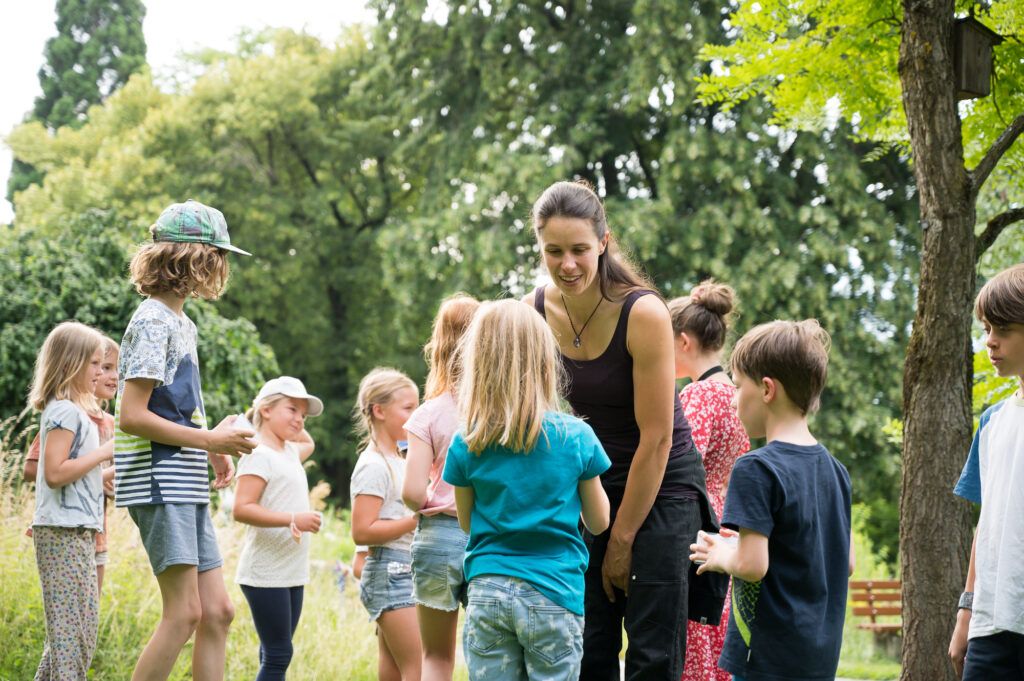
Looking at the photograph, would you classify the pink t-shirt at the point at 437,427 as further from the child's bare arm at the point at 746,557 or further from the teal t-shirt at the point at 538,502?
the child's bare arm at the point at 746,557

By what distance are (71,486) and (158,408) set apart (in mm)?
1072

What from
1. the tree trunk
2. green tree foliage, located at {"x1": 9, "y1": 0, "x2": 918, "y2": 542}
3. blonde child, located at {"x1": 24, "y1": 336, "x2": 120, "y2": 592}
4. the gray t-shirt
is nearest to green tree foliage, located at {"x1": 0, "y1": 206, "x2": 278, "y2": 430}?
green tree foliage, located at {"x1": 9, "y1": 0, "x2": 918, "y2": 542}

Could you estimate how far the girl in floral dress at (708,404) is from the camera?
169 inches

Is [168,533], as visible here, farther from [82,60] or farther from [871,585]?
[82,60]

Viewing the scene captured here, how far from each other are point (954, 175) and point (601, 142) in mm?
11784

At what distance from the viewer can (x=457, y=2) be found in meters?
17.7

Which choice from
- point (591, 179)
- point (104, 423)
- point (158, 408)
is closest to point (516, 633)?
point (158, 408)

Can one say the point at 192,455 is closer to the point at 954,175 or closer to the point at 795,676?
the point at 795,676

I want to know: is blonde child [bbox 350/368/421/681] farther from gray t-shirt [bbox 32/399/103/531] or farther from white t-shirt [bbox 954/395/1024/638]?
white t-shirt [bbox 954/395/1024/638]

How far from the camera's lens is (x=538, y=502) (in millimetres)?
3166

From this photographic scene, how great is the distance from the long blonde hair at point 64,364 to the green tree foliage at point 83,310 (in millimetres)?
5340

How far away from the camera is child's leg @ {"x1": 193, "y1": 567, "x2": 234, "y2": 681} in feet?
13.4

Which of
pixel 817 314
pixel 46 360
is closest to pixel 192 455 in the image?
pixel 46 360

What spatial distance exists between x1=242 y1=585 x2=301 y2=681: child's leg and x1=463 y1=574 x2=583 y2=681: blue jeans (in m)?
1.83
